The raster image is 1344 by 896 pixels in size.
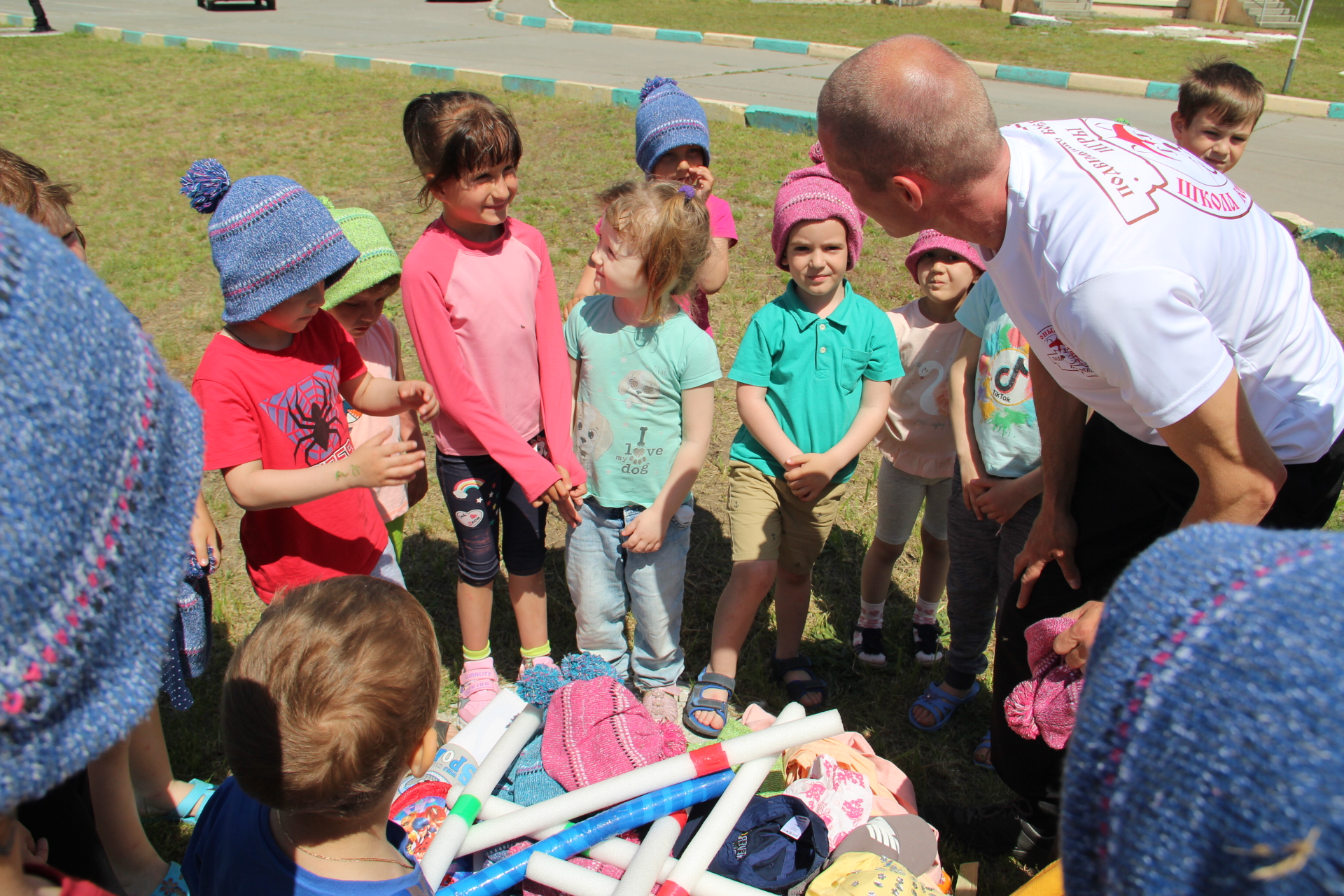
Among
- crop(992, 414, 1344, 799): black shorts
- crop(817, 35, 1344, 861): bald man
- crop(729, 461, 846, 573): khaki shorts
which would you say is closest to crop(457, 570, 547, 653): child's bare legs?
crop(729, 461, 846, 573): khaki shorts

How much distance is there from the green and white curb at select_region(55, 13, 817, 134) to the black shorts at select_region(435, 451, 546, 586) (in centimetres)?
470

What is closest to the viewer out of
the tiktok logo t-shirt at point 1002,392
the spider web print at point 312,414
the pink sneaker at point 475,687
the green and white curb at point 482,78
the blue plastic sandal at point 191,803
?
the spider web print at point 312,414

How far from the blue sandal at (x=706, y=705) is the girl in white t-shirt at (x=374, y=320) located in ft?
4.01

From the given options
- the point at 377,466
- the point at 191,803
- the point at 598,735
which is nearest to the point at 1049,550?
the point at 598,735

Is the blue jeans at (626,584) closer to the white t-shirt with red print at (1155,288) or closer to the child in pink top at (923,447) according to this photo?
the child in pink top at (923,447)

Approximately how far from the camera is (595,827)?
7.65 feet

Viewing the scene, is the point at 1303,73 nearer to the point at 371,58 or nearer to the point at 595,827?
the point at 371,58

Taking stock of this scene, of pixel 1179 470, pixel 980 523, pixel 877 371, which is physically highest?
pixel 1179 470

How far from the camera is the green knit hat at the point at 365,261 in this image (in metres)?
2.88

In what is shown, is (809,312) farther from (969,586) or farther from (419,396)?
(419,396)

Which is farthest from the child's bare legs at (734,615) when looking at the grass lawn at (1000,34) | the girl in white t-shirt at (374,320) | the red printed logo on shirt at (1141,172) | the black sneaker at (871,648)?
the grass lawn at (1000,34)

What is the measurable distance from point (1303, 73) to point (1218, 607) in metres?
17.5

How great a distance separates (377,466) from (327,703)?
37.9 inches

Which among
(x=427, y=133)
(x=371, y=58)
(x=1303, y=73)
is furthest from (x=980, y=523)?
(x=1303, y=73)
